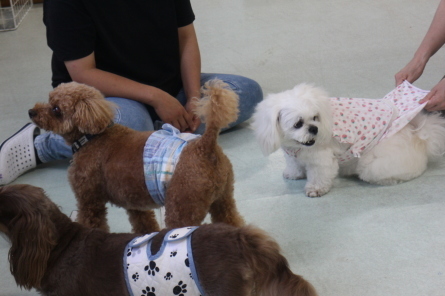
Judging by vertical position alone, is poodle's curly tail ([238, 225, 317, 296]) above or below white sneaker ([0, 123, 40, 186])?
above

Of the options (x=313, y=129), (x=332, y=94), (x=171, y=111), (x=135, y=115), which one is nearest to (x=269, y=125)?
(x=313, y=129)

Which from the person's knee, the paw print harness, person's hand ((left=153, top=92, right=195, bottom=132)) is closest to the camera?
the paw print harness

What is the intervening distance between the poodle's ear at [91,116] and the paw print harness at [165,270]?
49 centimetres

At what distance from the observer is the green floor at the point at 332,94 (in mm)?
1503

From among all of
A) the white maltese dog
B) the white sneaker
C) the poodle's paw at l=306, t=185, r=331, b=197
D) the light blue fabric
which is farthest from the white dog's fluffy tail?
the white sneaker

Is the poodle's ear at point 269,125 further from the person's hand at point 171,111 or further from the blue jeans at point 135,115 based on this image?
the blue jeans at point 135,115

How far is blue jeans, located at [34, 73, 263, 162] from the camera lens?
189cm

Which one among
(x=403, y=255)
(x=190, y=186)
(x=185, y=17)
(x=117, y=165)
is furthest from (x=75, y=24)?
(x=403, y=255)

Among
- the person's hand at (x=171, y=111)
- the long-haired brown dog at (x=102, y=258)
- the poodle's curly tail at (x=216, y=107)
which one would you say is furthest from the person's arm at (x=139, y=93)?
the long-haired brown dog at (x=102, y=258)

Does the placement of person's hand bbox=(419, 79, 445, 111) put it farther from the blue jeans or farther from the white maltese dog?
the blue jeans

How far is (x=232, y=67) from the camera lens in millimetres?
3141

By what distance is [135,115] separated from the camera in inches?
75.3

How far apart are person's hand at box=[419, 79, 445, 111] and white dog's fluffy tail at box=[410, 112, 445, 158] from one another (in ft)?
0.18

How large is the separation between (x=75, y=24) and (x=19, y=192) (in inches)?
35.2
